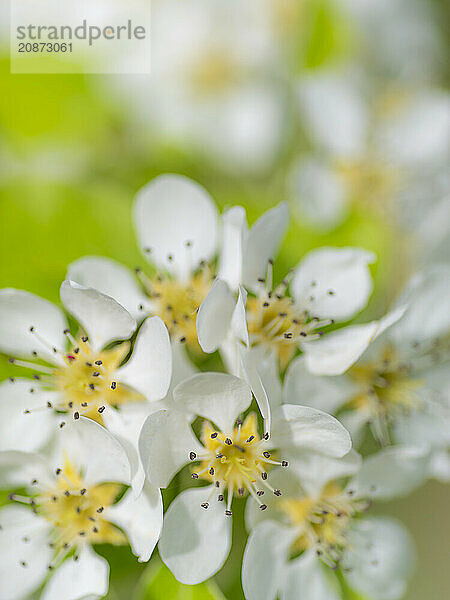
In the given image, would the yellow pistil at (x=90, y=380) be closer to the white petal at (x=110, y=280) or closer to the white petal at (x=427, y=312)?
the white petal at (x=110, y=280)

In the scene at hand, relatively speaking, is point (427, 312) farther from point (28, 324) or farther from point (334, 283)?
point (28, 324)

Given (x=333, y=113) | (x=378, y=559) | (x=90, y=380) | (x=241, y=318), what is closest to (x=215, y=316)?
(x=241, y=318)

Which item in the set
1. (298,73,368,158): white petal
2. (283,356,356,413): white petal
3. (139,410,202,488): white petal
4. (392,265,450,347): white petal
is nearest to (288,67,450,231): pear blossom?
(298,73,368,158): white petal

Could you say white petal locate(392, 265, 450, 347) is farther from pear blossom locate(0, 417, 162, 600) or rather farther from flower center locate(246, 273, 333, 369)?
pear blossom locate(0, 417, 162, 600)

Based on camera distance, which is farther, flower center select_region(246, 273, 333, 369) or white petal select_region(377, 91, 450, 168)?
white petal select_region(377, 91, 450, 168)

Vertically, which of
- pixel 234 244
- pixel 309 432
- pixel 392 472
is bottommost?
pixel 392 472

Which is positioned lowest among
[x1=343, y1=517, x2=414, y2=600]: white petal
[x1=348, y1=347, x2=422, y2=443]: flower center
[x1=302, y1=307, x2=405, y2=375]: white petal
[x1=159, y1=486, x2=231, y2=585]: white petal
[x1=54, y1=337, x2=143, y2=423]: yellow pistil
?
[x1=343, y1=517, x2=414, y2=600]: white petal

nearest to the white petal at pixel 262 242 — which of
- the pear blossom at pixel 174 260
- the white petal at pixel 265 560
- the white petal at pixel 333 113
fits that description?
the pear blossom at pixel 174 260

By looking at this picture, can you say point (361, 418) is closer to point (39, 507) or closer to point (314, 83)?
point (39, 507)
